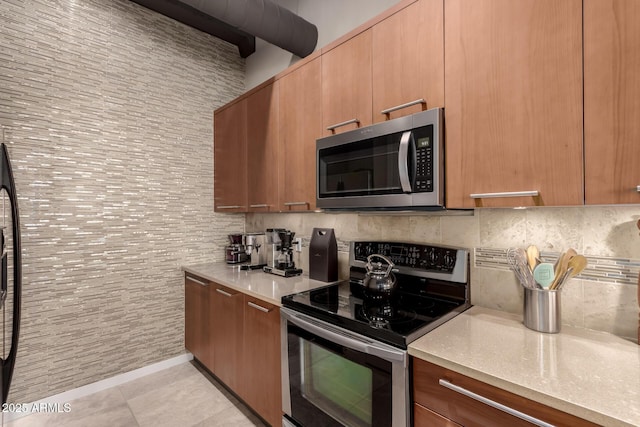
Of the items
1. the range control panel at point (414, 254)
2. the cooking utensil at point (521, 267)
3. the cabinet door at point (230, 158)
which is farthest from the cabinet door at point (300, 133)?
the cooking utensil at point (521, 267)

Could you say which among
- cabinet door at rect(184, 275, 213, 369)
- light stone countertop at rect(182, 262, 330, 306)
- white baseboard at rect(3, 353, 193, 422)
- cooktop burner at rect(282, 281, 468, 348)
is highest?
cooktop burner at rect(282, 281, 468, 348)

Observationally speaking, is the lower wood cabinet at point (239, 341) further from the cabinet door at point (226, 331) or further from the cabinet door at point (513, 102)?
the cabinet door at point (513, 102)

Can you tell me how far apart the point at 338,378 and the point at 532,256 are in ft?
3.09

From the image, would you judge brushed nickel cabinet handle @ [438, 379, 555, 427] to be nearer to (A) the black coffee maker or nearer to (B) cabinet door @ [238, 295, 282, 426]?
(B) cabinet door @ [238, 295, 282, 426]

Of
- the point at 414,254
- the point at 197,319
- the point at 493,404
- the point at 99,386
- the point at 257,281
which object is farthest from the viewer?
the point at 197,319

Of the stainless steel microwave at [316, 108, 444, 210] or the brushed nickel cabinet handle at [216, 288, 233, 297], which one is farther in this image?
the brushed nickel cabinet handle at [216, 288, 233, 297]

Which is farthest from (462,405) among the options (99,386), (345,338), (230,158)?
(99,386)

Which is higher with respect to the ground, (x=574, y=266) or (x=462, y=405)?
(x=574, y=266)

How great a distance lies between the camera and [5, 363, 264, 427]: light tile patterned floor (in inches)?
74.8

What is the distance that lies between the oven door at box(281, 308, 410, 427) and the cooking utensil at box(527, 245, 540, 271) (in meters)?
0.64

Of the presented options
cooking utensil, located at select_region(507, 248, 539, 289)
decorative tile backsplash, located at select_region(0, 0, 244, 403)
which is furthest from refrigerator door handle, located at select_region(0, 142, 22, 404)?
cooking utensil, located at select_region(507, 248, 539, 289)

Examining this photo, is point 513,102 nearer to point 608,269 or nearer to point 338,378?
point 608,269

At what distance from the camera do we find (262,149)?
7.44 feet

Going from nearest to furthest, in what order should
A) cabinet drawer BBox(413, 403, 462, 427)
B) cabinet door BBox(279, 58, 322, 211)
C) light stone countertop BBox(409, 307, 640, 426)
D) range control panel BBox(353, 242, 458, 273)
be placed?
light stone countertop BBox(409, 307, 640, 426) < cabinet drawer BBox(413, 403, 462, 427) < range control panel BBox(353, 242, 458, 273) < cabinet door BBox(279, 58, 322, 211)
